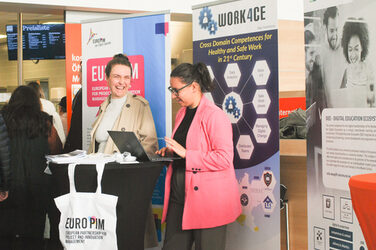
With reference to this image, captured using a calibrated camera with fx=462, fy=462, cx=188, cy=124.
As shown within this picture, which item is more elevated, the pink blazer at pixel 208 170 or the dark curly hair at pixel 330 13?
the dark curly hair at pixel 330 13

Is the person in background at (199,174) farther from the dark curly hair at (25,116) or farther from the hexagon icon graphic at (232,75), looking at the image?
the dark curly hair at (25,116)

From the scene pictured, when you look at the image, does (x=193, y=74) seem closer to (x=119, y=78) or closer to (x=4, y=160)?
(x=119, y=78)

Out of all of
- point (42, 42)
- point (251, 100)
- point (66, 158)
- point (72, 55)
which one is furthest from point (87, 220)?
point (42, 42)

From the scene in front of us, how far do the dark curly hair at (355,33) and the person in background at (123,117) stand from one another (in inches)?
62.0

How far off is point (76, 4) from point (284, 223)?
4.15 m

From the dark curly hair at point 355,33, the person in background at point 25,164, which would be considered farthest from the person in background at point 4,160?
the dark curly hair at point 355,33

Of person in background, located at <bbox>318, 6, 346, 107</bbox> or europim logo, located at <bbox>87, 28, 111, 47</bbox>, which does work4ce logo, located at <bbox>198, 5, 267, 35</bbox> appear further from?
europim logo, located at <bbox>87, 28, 111, 47</bbox>

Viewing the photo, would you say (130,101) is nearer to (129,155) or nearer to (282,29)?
(129,155)

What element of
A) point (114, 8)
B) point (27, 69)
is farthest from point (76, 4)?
point (27, 69)

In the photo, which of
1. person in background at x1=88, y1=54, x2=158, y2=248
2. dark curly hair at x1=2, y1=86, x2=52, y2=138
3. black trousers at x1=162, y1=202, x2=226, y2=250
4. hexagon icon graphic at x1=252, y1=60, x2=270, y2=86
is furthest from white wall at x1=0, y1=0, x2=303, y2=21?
black trousers at x1=162, y1=202, x2=226, y2=250

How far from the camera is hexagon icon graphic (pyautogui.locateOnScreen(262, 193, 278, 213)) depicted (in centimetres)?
323

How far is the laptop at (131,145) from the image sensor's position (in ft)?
8.86

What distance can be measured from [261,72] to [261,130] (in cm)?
41

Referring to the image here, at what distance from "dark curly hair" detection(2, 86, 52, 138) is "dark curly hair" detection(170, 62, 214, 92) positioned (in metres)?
1.66
